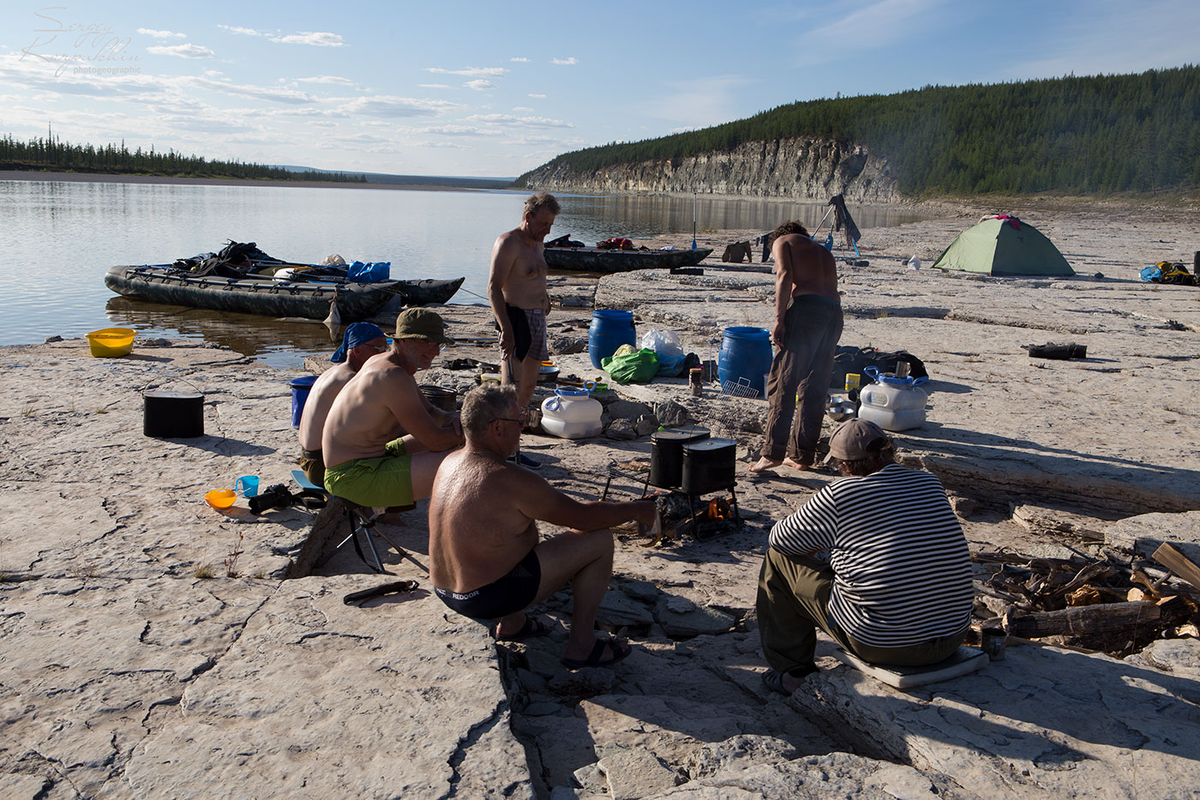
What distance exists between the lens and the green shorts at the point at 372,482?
437cm

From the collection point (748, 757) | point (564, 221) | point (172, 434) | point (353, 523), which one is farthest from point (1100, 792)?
point (564, 221)

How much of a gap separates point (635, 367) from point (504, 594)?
4.62 meters

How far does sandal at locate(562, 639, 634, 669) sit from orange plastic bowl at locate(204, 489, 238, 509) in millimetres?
2332

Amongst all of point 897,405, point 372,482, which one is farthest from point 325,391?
point 897,405

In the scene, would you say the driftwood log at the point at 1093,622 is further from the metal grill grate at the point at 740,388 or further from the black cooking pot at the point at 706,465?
the metal grill grate at the point at 740,388

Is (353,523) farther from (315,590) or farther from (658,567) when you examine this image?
(658,567)

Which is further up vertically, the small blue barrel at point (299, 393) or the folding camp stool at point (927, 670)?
the small blue barrel at point (299, 393)

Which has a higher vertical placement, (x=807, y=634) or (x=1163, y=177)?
(x=1163, y=177)

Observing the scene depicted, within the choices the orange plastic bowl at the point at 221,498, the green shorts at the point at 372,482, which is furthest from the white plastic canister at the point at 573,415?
the orange plastic bowl at the point at 221,498

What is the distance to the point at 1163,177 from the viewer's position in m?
54.6

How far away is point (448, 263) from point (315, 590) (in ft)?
81.3

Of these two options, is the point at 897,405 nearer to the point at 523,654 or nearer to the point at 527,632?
the point at 527,632

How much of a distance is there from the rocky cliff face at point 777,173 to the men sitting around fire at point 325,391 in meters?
81.6

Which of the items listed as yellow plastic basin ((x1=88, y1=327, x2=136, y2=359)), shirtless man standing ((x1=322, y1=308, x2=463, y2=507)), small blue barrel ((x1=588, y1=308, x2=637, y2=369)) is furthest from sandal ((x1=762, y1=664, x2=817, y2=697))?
yellow plastic basin ((x1=88, y1=327, x2=136, y2=359))
